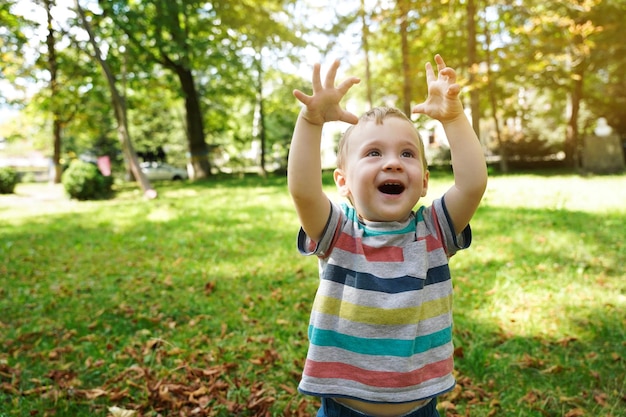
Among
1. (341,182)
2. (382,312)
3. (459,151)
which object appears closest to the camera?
(382,312)

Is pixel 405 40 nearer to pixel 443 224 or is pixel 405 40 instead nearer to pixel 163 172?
pixel 443 224

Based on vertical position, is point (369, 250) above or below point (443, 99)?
below

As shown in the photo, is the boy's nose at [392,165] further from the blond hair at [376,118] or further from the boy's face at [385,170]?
the blond hair at [376,118]

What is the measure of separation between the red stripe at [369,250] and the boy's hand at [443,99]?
0.43 meters

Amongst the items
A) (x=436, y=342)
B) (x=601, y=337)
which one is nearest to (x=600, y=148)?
(x=601, y=337)

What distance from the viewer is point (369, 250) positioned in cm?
145

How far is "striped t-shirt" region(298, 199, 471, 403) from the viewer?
1.40 metres

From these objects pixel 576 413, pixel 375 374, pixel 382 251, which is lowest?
pixel 576 413

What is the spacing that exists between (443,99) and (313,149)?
16.7 inches

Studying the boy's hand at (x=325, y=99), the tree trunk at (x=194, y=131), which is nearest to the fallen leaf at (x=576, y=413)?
the boy's hand at (x=325, y=99)

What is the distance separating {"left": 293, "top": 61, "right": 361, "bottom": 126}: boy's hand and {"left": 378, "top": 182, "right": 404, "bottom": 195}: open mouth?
228 mm

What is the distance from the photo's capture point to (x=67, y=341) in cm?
351

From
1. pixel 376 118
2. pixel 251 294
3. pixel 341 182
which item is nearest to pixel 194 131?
pixel 251 294

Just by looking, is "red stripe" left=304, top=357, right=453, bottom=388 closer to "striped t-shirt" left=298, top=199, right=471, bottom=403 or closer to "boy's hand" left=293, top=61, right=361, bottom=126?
"striped t-shirt" left=298, top=199, right=471, bottom=403
